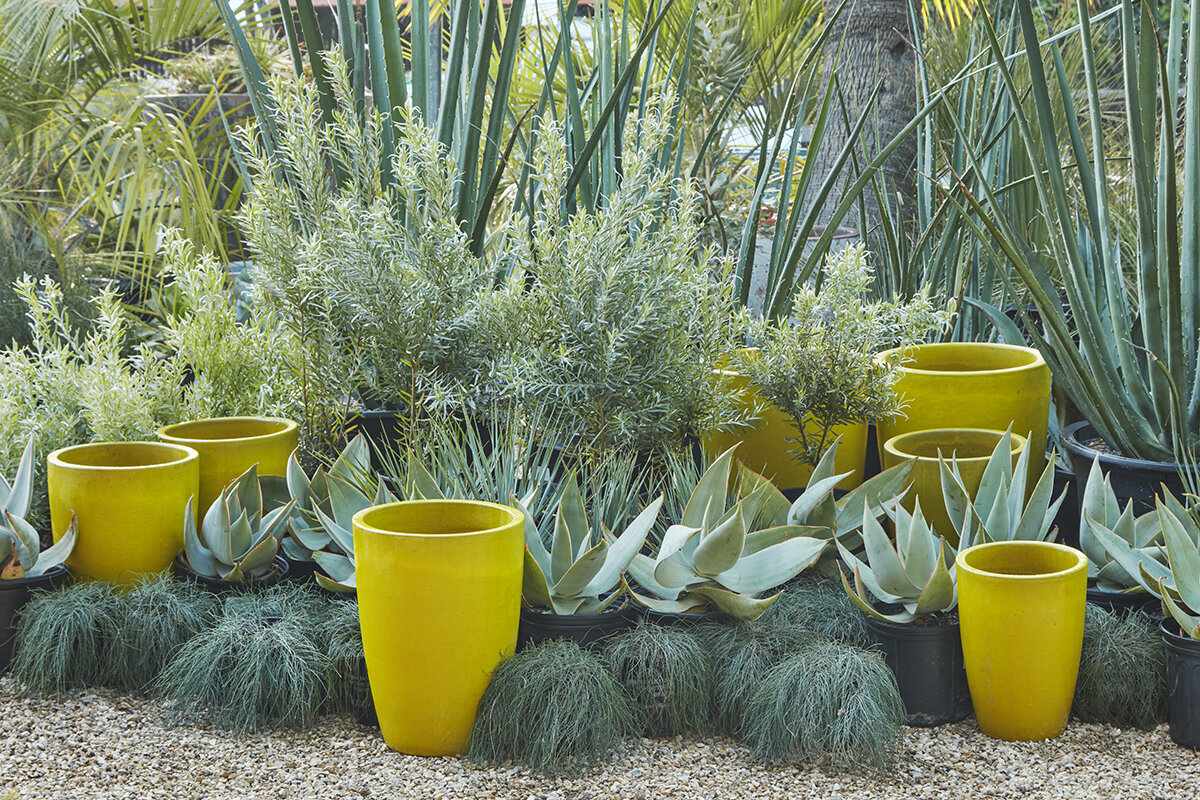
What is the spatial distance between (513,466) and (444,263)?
491mm

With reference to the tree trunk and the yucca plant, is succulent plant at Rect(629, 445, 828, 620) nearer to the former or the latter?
the yucca plant

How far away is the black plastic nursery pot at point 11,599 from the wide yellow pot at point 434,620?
771 mm

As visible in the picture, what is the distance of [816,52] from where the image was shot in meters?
2.91

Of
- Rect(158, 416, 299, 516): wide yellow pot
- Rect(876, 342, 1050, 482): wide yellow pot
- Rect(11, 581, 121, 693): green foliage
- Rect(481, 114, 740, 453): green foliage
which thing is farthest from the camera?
Rect(876, 342, 1050, 482): wide yellow pot

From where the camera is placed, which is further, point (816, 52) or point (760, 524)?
point (816, 52)

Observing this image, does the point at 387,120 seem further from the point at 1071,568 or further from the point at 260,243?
the point at 1071,568

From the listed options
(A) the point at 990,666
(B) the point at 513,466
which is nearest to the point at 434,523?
(B) the point at 513,466

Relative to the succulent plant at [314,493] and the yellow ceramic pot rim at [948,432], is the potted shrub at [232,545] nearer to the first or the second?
the succulent plant at [314,493]

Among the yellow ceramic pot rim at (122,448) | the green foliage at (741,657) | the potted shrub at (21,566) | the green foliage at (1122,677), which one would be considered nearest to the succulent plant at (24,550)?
the potted shrub at (21,566)

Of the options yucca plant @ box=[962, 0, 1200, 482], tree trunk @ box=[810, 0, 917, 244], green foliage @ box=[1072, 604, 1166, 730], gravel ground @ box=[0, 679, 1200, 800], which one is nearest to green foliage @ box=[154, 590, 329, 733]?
gravel ground @ box=[0, 679, 1200, 800]

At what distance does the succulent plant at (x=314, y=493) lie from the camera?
2359mm

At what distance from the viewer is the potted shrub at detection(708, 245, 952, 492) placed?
256 centimetres

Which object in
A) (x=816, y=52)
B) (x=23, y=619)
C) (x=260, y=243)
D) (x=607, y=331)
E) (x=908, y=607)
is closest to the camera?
(x=908, y=607)

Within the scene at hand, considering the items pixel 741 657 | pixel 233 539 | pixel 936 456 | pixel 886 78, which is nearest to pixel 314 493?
pixel 233 539
